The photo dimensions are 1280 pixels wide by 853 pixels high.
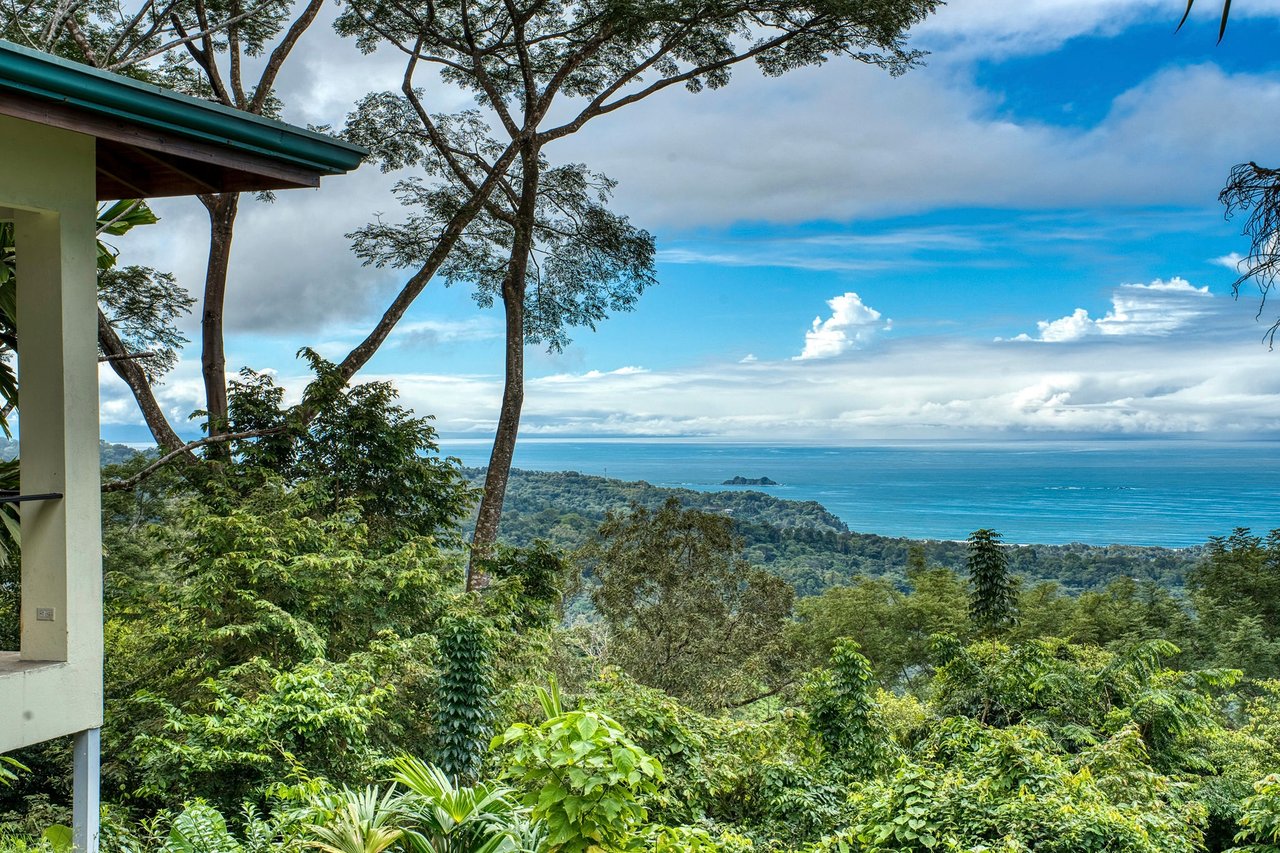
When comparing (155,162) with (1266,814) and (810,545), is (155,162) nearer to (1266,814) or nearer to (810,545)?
Result: (1266,814)

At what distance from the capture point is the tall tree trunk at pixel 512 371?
13.5m

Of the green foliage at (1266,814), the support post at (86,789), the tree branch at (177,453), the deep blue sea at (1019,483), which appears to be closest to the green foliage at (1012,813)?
the green foliage at (1266,814)

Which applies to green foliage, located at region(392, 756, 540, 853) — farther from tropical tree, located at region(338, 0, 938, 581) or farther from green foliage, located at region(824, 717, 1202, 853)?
tropical tree, located at region(338, 0, 938, 581)

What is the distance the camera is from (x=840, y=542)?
3356cm

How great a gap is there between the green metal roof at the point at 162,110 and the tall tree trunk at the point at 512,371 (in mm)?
10409

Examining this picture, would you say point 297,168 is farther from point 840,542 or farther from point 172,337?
point 840,542

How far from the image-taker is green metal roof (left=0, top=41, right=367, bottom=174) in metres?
2.40

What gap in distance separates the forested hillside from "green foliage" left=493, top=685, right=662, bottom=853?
72.2ft

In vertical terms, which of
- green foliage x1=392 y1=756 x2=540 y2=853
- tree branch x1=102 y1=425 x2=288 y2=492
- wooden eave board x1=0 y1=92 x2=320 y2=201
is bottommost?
green foliage x1=392 y1=756 x2=540 y2=853

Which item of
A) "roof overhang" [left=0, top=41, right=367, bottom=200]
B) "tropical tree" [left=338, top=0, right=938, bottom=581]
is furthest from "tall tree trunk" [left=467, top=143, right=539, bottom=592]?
"roof overhang" [left=0, top=41, right=367, bottom=200]

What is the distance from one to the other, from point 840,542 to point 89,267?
3248cm

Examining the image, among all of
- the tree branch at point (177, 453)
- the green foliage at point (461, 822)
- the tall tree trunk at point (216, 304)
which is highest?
the tall tree trunk at point (216, 304)

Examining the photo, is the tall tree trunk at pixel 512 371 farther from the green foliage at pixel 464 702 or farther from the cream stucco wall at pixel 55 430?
the cream stucco wall at pixel 55 430

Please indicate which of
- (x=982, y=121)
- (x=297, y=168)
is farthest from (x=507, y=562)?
(x=982, y=121)
